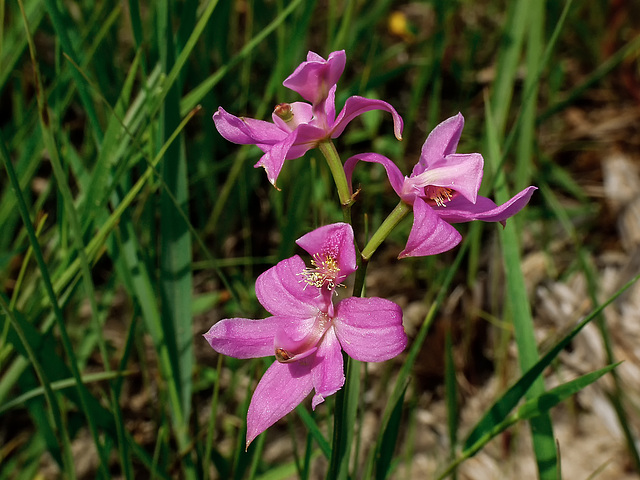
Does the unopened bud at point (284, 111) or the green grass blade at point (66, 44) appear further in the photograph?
the green grass blade at point (66, 44)

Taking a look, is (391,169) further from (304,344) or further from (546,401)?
(546,401)

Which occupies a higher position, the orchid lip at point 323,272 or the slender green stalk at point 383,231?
the slender green stalk at point 383,231

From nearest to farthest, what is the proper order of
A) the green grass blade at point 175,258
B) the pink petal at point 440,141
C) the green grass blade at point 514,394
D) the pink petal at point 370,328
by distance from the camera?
the pink petal at point 370,328 < the pink petal at point 440,141 < the green grass blade at point 514,394 < the green grass blade at point 175,258

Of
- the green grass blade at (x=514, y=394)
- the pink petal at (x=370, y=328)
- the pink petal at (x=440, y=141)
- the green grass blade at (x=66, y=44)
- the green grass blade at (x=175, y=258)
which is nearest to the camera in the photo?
the pink petal at (x=370, y=328)

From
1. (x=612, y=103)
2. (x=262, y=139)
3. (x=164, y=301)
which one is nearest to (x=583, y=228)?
(x=612, y=103)

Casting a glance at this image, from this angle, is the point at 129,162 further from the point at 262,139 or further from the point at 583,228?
the point at 583,228

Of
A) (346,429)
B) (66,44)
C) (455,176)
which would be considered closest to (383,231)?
(455,176)

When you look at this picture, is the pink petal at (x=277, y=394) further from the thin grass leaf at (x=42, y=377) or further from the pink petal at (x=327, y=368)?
the thin grass leaf at (x=42, y=377)

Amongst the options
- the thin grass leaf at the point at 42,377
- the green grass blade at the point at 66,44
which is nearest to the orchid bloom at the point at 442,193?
the thin grass leaf at the point at 42,377
